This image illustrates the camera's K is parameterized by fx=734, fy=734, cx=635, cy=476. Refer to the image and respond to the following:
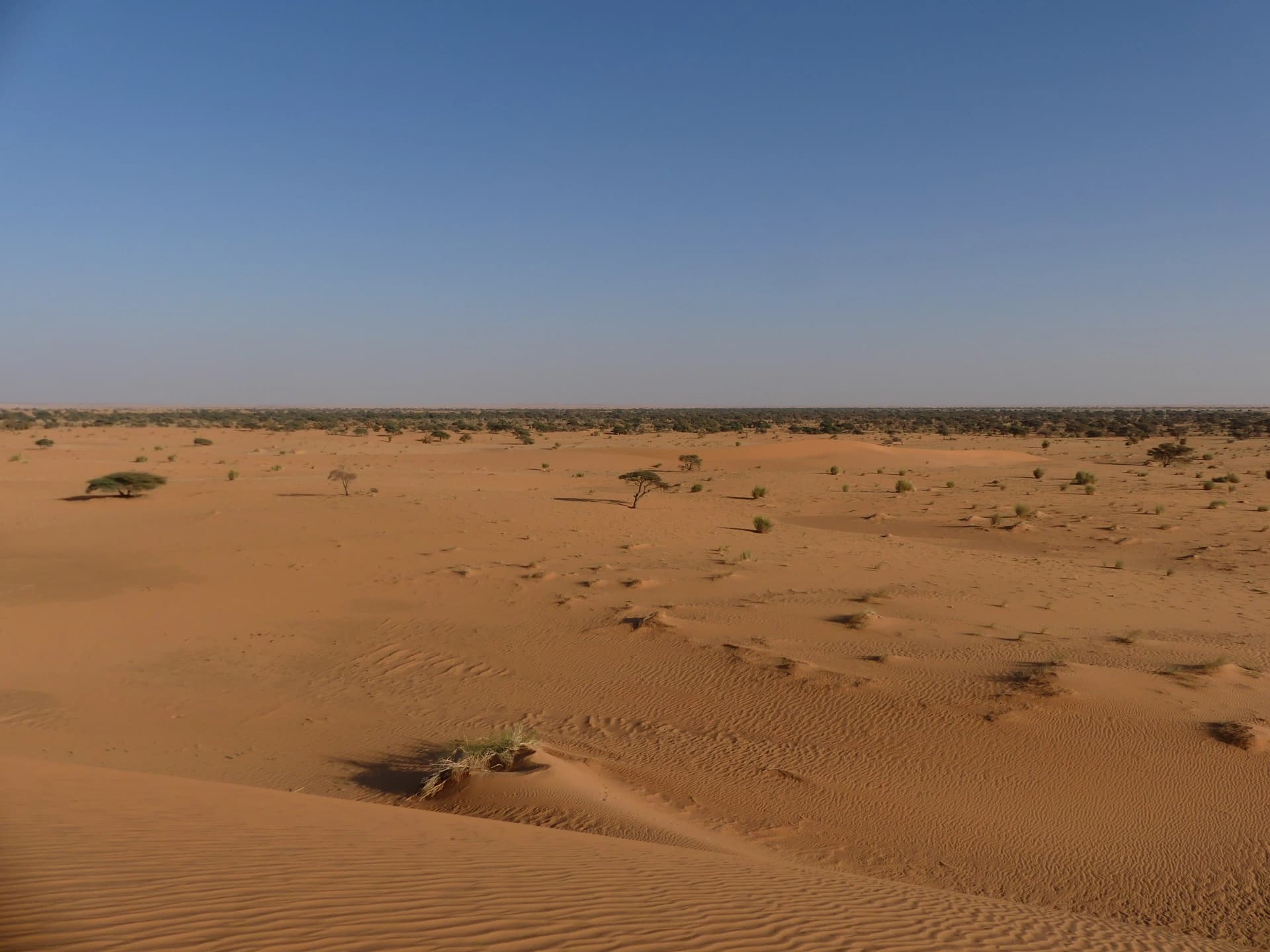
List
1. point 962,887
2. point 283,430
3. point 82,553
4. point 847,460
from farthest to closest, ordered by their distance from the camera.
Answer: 1. point 283,430
2. point 847,460
3. point 82,553
4. point 962,887

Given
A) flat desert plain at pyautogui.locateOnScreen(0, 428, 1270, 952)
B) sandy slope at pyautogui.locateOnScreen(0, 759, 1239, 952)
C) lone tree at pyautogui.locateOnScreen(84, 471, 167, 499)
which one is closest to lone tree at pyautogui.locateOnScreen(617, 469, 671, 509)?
flat desert plain at pyautogui.locateOnScreen(0, 428, 1270, 952)

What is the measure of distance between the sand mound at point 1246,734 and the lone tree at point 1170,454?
36599 millimetres

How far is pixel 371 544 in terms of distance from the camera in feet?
66.9

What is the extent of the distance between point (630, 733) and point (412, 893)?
5230 millimetres

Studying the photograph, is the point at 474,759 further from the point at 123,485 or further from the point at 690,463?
the point at 690,463

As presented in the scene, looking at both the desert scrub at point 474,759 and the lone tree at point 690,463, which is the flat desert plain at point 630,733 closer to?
the desert scrub at point 474,759

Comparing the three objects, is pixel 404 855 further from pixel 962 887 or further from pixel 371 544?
pixel 371 544

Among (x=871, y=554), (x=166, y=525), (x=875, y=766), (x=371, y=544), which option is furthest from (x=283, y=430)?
(x=875, y=766)

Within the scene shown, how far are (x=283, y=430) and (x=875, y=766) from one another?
6820cm

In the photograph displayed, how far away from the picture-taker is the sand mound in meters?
8.52

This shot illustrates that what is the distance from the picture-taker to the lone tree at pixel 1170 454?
129 feet

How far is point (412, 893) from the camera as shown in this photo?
4.86m

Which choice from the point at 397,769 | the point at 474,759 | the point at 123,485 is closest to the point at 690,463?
the point at 123,485

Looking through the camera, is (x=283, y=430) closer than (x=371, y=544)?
No
